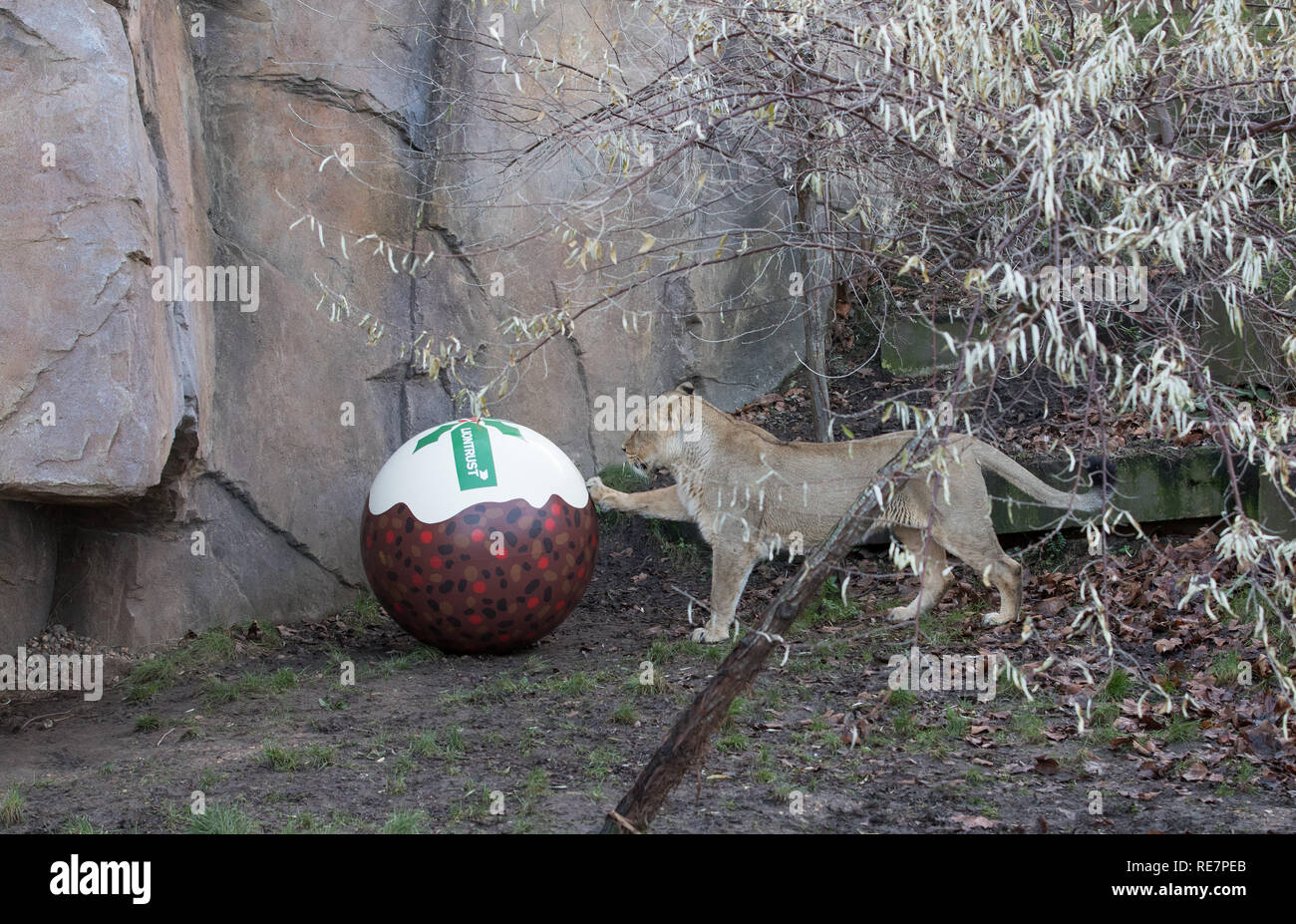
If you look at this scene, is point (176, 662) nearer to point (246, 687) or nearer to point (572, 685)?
point (246, 687)

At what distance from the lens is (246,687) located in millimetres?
5941

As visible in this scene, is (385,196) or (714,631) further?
(385,196)

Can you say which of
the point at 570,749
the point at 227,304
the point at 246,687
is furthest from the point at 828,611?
the point at 227,304

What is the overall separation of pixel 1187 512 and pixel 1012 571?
160 cm

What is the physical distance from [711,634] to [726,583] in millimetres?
320

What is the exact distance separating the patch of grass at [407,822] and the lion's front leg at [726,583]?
2.78m

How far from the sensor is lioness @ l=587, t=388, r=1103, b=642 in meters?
6.83

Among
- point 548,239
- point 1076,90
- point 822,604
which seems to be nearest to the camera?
point 1076,90

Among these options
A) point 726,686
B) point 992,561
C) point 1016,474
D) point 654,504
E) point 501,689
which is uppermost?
point 1016,474

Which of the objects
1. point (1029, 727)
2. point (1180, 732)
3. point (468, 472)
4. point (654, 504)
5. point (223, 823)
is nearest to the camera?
point (223, 823)

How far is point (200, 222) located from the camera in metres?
6.94
